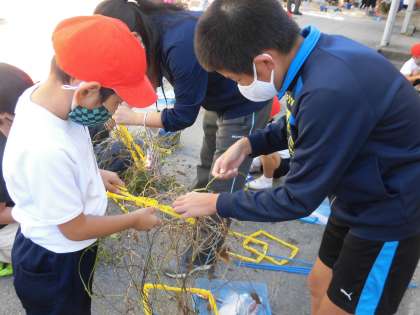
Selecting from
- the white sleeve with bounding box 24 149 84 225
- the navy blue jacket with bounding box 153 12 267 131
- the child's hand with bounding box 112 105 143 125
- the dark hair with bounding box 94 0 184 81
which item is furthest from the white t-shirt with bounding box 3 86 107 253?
the child's hand with bounding box 112 105 143 125

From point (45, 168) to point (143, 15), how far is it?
94 cm

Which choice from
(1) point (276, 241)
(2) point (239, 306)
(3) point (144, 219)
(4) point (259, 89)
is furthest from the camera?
(1) point (276, 241)

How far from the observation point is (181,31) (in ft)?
6.37

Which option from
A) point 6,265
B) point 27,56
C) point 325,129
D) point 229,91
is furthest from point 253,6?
point 27,56

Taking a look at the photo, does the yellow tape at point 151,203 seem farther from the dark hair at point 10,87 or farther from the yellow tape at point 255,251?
the yellow tape at point 255,251

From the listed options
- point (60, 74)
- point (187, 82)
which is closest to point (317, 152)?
point (60, 74)

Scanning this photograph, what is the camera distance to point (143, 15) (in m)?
1.84

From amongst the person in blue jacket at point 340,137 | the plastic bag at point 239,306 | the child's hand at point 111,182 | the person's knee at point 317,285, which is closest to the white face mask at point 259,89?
the person in blue jacket at point 340,137

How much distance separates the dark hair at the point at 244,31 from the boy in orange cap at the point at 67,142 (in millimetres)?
240

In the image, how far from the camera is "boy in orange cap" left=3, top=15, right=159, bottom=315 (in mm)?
1167

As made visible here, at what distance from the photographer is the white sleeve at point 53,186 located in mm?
1197

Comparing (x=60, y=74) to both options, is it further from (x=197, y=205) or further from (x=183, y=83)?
(x=183, y=83)

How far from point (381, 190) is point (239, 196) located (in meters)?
0.47

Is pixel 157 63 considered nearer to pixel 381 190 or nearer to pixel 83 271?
pixel 83 271
